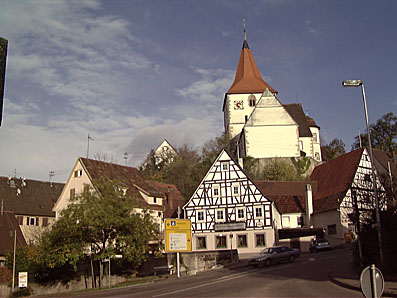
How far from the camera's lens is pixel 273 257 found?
33875 mm

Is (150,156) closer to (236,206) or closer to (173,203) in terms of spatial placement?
(173,203)

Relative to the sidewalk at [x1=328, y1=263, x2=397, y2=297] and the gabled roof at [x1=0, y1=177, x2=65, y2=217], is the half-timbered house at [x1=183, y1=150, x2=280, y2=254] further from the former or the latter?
the sidewalk at [x1=328, y1=263, x2=397, y2=297]

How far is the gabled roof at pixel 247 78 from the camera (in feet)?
303

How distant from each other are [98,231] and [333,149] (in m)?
70.1

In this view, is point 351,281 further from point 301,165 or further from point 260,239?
point 301,165

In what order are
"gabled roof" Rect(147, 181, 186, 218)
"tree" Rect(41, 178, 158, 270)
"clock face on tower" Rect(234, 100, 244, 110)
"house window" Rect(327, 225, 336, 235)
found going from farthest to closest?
"clock face on tower" Rect(234, 100, 244, 110), "gabled roof" Rect(147, 181, 186, 218), "house window" Rect(327, 225, 336, 235), "tree" Rect(41, 178, 158, 270)

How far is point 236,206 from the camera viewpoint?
49.0m

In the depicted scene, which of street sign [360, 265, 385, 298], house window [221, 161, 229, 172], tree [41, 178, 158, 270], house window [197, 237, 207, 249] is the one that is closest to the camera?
street sign [360, 265, 385, 298]

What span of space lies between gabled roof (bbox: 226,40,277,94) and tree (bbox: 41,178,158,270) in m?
60.5

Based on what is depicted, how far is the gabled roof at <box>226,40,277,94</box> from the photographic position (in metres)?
92.5

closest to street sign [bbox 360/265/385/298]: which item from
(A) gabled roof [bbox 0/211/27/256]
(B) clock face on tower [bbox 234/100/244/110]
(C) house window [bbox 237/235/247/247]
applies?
(C) house window [bbox 237/235/247/247]

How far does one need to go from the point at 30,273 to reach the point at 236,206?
21018 mm

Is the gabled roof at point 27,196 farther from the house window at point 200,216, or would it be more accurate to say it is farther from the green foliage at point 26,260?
the house window at point 200,216

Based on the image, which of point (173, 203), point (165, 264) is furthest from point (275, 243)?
point (173, 203)
